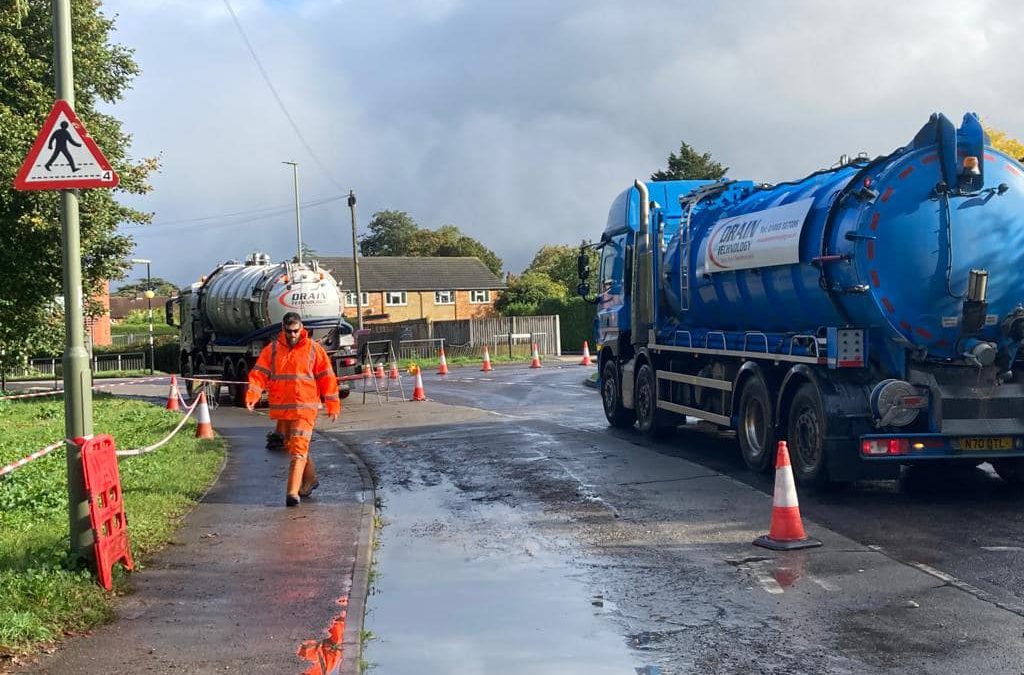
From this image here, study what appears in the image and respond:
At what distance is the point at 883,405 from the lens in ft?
31.3

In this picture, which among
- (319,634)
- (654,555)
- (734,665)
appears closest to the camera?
(734,665)

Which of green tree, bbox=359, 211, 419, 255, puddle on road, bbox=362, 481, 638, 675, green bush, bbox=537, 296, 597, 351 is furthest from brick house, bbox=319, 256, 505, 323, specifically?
puddle on road, bbox=362, 481, 638, 675

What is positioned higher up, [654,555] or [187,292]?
[187,292]

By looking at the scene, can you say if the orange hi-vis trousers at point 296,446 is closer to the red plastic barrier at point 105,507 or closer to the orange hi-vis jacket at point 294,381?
the orange hi-vis jacket at point 294,381

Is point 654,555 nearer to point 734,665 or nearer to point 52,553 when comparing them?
point 734,665

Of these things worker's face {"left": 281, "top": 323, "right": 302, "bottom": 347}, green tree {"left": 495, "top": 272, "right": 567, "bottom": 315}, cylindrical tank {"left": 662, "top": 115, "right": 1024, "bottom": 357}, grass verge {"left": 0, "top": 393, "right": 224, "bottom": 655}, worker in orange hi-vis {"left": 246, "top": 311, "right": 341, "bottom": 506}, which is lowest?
grass verge {"left": 0, "top": 393, "right": 224, "bottom": 655}

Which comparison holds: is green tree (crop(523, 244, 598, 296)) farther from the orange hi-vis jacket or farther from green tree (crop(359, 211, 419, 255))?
the orange hi-vis jacket

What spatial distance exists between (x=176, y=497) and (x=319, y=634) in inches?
193

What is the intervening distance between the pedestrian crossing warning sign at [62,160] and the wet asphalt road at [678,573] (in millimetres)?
3349

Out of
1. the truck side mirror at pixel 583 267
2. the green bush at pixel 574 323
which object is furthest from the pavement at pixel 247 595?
the green bush at pixel 574 323

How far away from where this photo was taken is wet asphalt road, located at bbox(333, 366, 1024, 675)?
18.5 feet

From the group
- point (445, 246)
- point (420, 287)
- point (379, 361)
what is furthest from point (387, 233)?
point (379, 361)

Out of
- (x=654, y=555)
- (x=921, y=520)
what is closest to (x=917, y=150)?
(x=921, y=520)

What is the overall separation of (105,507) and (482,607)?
2614 mm
